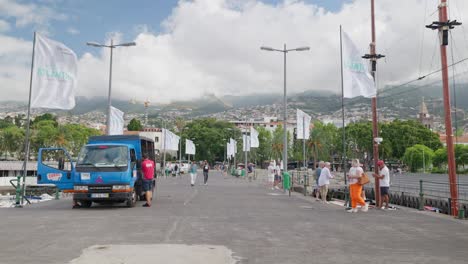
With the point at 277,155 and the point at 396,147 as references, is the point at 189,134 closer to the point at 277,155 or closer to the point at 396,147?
the point at 277,155

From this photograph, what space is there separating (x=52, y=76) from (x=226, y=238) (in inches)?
452

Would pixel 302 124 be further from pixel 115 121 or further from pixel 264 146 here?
pixel 264 146

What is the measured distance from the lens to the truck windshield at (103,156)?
1595 centimetres

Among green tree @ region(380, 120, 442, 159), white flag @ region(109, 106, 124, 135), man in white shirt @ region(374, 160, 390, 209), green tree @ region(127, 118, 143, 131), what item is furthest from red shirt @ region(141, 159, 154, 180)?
green tree @ region(127, 118, 143, 131)

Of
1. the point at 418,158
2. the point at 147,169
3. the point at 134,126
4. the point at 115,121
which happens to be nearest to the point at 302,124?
the point at 115,121

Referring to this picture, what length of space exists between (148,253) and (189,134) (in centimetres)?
12564

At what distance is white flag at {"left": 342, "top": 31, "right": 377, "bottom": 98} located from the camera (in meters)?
17.9

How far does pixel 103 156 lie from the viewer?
16.2m

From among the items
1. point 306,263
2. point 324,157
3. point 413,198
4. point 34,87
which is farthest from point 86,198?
point 324,157

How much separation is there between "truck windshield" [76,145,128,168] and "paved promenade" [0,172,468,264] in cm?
213

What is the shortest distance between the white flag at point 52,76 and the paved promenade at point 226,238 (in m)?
4.77

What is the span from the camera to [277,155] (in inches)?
4619

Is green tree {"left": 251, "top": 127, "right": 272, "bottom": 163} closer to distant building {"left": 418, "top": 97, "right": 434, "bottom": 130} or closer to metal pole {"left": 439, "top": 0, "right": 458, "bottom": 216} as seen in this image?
distant building {"left": 418, "top": 97, "right": 434, "bottom": 130}

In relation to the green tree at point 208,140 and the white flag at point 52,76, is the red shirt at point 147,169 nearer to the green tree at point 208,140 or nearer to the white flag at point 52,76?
the white flag at point 52,76
